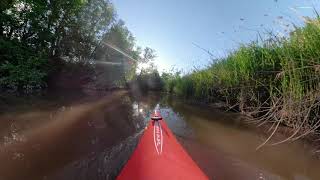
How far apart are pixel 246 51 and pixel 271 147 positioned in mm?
2789

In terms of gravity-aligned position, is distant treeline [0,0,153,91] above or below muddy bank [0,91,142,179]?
above

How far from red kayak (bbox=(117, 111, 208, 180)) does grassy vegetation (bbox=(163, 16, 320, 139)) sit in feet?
4.30

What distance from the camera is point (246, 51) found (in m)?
6.02

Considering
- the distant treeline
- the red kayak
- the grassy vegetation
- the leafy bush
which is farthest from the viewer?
the distant treeline

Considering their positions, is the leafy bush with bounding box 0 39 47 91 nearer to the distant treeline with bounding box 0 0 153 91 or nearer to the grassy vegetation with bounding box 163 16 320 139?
the distant treeline with bounding box 0 0 153 91

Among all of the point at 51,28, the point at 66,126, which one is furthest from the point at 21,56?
the point at 66,126

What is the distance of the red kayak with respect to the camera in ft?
6.38

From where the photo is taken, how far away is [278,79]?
15.7 ft

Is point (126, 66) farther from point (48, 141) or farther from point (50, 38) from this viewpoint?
point (48, 141)

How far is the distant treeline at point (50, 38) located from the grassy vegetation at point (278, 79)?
11.2 meters

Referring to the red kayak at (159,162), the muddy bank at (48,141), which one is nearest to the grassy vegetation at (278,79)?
the red kayak at (159,162)

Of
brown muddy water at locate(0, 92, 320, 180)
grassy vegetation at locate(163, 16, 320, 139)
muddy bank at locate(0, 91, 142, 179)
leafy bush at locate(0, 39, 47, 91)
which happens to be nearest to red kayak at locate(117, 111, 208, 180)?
brown muddy water at locate(0, 92, 320, 180)

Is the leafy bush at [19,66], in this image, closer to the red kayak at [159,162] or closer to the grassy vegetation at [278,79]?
the grassy vegetation at [278,79]

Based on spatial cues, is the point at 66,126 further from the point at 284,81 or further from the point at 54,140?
the point at 284,81
